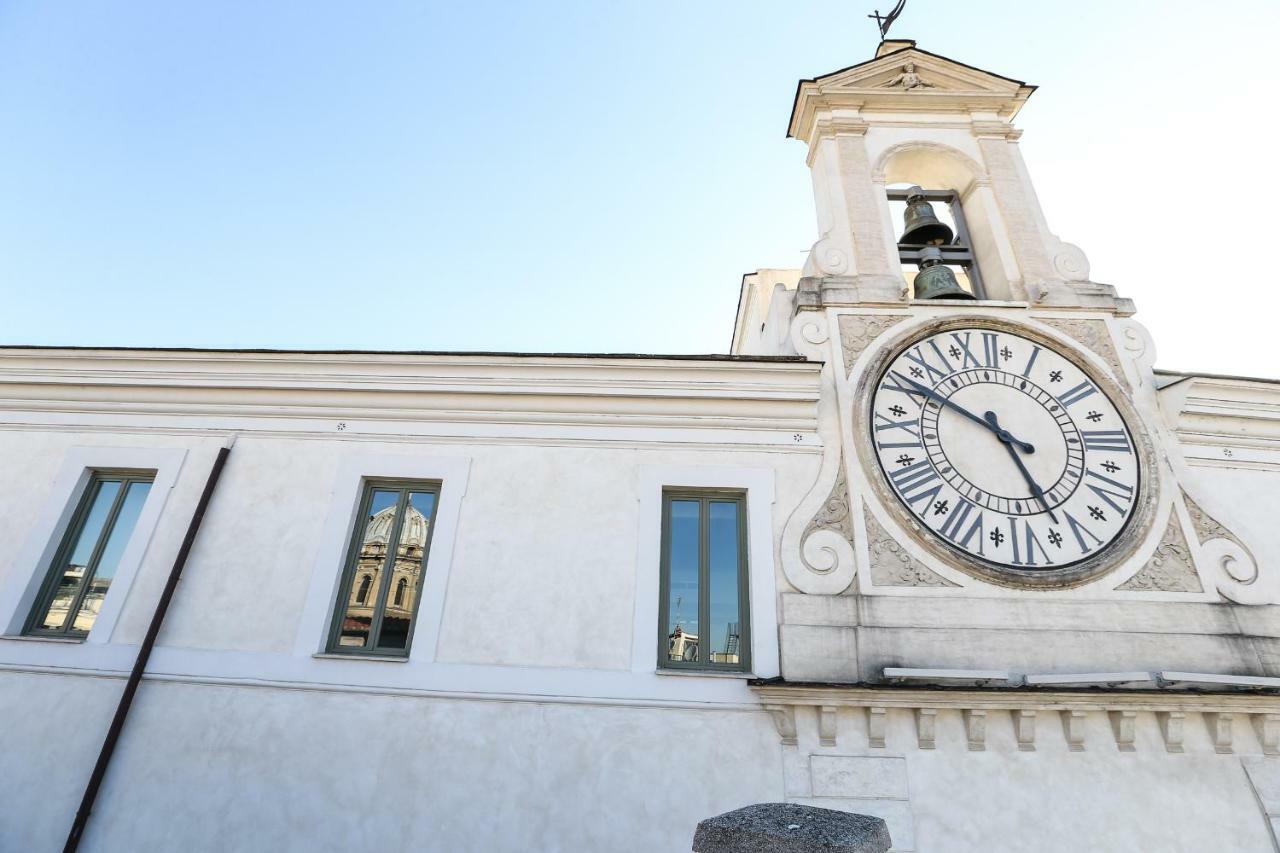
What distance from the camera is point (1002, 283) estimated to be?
831 cm

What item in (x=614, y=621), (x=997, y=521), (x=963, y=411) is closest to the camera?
(x=614, y=621)

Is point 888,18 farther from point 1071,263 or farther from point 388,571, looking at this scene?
point 388,571

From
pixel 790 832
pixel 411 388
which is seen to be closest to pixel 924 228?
pixel 411 388

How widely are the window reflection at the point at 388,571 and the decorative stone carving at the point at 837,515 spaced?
12.5 feet

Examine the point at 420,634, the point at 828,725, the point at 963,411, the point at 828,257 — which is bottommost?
the point at 828,725

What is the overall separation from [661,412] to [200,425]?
5.06 meters

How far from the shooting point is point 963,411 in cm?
702

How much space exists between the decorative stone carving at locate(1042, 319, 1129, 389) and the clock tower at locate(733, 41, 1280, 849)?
23mm

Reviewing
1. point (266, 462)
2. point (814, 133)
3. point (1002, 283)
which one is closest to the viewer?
point (266, 462)

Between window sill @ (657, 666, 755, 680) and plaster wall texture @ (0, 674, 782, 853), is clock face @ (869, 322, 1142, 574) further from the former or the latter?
plaster wall texture @ (0, 674, 782, 853)

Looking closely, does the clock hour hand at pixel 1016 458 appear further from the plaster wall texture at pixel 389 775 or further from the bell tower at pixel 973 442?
the plaster wall texture at pixel 389 775

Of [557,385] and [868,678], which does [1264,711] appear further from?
[557,385]

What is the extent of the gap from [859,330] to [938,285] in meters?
1.41

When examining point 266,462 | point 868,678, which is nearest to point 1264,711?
point 868,678
